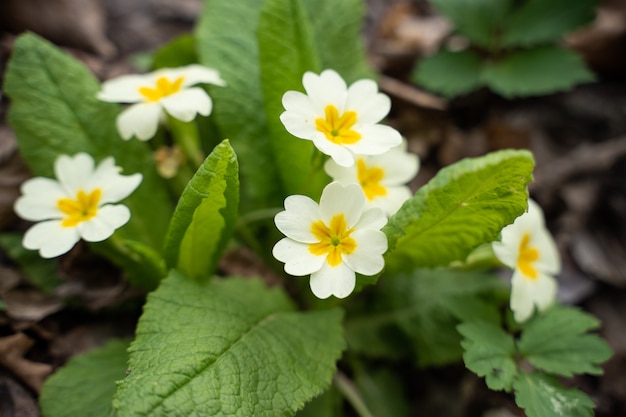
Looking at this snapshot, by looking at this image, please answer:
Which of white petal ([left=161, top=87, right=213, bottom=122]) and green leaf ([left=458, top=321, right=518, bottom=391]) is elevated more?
white petal ([left=161, top=87, right=213, bottom=122])

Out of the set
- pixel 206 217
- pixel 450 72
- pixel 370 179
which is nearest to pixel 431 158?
pixel 450 72

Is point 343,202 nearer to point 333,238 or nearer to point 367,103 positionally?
point 333,238

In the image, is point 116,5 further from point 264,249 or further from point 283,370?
point 283,370

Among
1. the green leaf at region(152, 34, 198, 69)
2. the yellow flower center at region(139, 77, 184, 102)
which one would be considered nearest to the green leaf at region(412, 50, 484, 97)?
the green leaf at region(152, 34, 198, 69)

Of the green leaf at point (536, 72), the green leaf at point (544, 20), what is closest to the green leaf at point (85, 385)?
the green leaf at point (536, 72)

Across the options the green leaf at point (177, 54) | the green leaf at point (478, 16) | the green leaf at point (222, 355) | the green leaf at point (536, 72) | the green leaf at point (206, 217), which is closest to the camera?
the green leaf at point (222, 355)

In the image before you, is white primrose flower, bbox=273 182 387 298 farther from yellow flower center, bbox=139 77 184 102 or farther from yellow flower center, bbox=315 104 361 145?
yellow flower center, bbox=139 77 184 102

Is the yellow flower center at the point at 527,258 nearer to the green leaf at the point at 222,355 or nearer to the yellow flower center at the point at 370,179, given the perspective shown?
the yellow flower center at the point at 370,179
